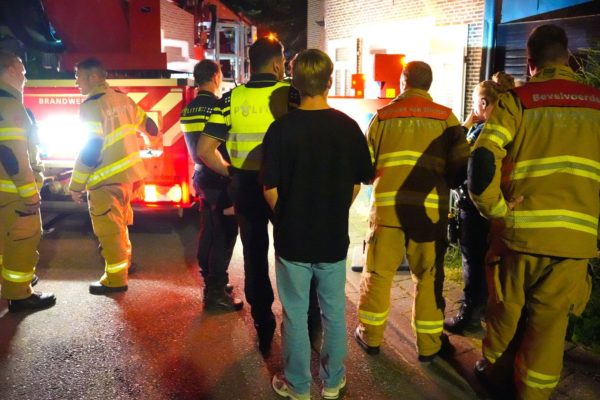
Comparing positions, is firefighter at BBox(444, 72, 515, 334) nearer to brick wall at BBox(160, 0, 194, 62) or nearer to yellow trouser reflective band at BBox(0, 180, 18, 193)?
yellow trouser reflective band at BBox(0, 180, 18, 193)

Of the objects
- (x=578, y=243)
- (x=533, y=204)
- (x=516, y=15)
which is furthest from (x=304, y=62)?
(x=516, y=15)

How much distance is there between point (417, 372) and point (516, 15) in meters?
6.37

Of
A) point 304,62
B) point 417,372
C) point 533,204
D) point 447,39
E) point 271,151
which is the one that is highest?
point 447,39

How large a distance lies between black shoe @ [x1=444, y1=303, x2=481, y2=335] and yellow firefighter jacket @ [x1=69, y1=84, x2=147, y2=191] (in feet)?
9.46

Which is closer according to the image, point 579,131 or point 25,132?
point 579,131

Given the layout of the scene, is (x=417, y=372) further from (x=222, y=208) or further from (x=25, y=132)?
(x=25, y=132)

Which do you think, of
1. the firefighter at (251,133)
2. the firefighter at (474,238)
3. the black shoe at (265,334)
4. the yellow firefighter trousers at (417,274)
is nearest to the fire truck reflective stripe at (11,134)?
the firefighter at (251,133)

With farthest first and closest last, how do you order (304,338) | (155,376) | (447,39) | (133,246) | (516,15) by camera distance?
(447,39), (516,15), (133,246), (155,376), (304,338)

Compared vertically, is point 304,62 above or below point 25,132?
above

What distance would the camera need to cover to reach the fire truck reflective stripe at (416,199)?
11.1ft

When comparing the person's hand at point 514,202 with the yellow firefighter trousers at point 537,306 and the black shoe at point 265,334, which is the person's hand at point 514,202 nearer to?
the yellow firefighter trousers at point 537,306

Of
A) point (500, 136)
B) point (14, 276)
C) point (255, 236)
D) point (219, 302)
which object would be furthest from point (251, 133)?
point (14, 276)

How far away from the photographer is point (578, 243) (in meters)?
2.75

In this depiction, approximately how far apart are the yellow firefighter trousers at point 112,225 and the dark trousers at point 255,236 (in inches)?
62.5
